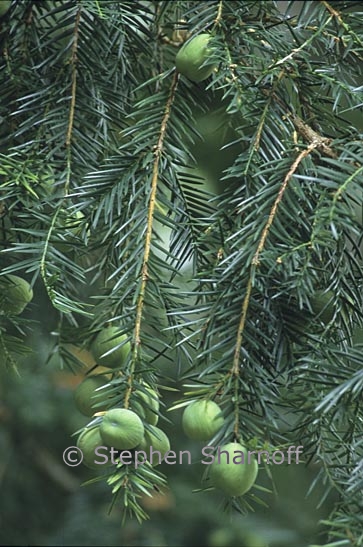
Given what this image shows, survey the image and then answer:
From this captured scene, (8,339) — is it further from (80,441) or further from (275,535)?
(275,535)

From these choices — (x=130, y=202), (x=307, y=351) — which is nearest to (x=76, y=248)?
(x=130, y=202)

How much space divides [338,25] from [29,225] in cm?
23

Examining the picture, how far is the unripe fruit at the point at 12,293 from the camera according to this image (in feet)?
1.55

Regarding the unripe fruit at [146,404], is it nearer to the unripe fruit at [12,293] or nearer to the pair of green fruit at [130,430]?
the pair of green fruit at [130,430]

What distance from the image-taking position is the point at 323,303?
16.1 inches

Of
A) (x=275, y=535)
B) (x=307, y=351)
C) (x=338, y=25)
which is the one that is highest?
(x=338, y=25)

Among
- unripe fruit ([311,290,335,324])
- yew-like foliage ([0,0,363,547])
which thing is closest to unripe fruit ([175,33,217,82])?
yew-like foliage ([0,0,363,547])

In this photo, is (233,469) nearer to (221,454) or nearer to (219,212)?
(221,454)

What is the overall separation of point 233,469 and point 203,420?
0.09ft

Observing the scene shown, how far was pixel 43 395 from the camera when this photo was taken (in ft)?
4.58

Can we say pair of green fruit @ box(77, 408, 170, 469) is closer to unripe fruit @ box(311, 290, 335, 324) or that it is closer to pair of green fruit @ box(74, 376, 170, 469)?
pair of green fruit @ box(74, 376, 170, 469)

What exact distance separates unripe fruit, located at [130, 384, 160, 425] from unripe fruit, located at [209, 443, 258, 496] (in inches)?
1.7

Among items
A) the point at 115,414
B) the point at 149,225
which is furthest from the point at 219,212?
the point at 115,414

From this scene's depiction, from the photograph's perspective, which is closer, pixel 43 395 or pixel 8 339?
pixel 8 339
